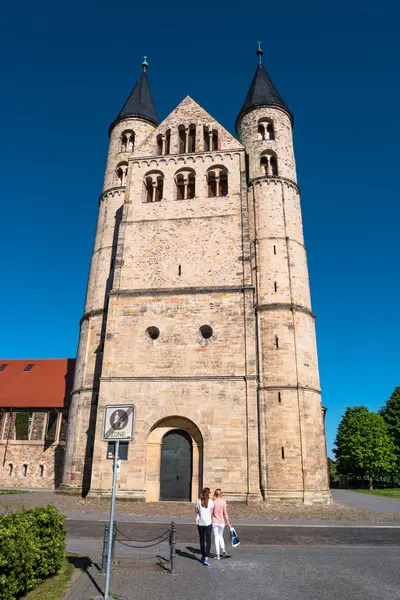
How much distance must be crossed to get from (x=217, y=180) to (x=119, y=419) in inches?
825

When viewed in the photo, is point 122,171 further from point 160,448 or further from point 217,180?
point 160,448

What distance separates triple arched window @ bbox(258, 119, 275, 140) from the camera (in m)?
29.9

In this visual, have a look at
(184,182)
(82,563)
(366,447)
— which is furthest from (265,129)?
(366,447)

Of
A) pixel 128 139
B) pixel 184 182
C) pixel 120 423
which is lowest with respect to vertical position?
pixel 120 423

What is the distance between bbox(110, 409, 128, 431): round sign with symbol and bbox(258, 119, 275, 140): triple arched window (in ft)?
87.3

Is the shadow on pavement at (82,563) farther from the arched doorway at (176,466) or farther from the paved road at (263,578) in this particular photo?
the arched doorway at (176,466)

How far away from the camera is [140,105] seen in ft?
111

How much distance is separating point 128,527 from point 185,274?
13.4 m

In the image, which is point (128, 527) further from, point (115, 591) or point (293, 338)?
point (293, 338)

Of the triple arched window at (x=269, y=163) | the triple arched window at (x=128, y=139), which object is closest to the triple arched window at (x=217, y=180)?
the triple arched window at (x=269, y=163)

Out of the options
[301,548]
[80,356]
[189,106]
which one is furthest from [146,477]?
[189,106]

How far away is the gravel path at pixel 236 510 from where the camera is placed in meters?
15.6

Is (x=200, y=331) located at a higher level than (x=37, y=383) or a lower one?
higher

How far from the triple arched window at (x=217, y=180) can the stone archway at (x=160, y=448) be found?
13.4m
